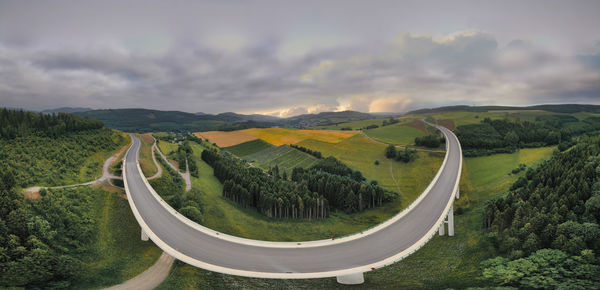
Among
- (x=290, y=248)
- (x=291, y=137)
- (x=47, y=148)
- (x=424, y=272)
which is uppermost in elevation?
(x=291, y=137)

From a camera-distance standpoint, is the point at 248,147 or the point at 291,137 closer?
the point at 248,147

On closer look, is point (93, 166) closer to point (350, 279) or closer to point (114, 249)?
point (114, 249)

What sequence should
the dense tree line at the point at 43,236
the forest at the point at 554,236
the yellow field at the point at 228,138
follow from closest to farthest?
1. the forest at the point at 554,236
2. the dense tree line at the point at 43,236
3. the yellow field at the point at 228,138

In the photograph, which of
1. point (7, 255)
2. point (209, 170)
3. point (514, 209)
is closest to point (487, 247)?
point (514, 209)

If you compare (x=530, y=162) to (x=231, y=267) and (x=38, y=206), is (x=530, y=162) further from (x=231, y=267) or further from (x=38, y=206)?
(x=38, y=206)

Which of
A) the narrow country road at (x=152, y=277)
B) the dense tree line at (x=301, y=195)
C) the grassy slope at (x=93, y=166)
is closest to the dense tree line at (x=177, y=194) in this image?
the narrow country road at (x=152, y=277)

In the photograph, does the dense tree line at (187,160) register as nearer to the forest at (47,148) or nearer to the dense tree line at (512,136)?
the forest at (47,148)

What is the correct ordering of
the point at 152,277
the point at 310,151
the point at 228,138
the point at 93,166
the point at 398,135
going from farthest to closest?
1. the point at 228,138
2. the point at 398,135
3. the point at 310,151
4. the point at 93,166
5. the point at 152,277

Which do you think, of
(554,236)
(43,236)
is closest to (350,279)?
(554,236)
